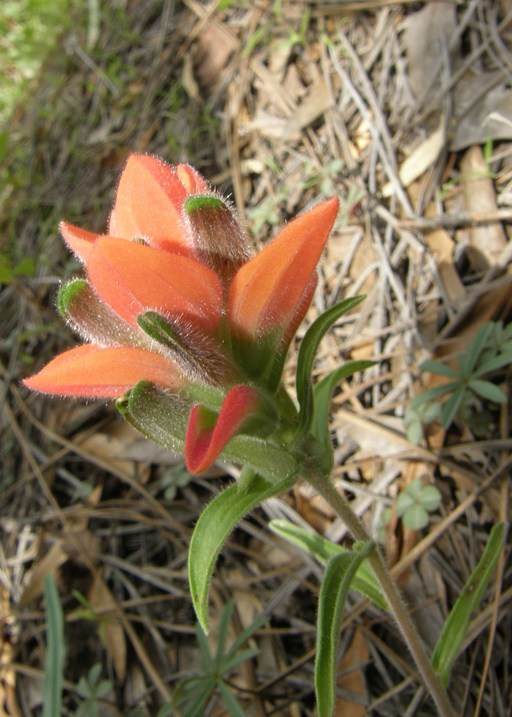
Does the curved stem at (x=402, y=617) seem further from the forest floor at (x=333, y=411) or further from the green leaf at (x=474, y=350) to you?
the green leaf at (x=474, y=350)

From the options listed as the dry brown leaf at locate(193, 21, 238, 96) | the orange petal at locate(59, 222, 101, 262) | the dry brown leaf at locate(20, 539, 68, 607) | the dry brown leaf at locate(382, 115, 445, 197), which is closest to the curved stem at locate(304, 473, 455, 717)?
the orange petal at locate(59, 222, 101, 262)

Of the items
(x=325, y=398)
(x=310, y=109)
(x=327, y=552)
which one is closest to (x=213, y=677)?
(x=327, y=552)

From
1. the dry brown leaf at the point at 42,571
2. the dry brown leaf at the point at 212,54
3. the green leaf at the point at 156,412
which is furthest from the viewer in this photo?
the dry brown leaf at the point at 212,54

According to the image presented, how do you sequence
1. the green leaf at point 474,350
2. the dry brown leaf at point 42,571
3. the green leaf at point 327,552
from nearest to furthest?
the green leaf at point 327,552
the green leaf at point 474,350
the dry brown leaf at point 42,571

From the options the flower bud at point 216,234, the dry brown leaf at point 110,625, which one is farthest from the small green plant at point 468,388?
the dry brown leaf at point 110,625

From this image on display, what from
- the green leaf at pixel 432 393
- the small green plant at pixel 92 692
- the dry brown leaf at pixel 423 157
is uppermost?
the dry brown leaf at pixel 423 157

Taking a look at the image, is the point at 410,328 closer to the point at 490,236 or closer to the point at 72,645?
the point at 490,236

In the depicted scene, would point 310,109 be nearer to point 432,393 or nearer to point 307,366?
point 432,393
